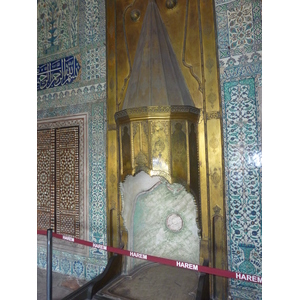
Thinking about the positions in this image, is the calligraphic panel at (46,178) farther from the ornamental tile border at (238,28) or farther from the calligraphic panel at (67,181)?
the ornamental tile border at (238,28)

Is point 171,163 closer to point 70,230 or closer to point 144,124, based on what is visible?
point 144,124

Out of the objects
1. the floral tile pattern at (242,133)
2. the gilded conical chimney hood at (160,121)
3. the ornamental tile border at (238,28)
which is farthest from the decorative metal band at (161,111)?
the ornamental tile border at (238,28)

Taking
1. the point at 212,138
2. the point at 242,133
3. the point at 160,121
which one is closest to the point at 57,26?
the point at 160,121

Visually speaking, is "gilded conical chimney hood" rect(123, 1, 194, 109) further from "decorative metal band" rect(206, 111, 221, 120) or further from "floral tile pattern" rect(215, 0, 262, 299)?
"floral tile pattern" rect(215, 0, 262, 299)

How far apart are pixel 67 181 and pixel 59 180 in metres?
0.17

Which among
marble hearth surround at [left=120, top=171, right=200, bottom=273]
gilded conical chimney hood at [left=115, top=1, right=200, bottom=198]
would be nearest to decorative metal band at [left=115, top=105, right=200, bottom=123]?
gilded conical chimney hood at [left=115, top=1, right=200, bottom=198]

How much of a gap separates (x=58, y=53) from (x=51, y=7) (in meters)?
0.79

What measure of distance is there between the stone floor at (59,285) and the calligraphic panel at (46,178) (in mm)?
738

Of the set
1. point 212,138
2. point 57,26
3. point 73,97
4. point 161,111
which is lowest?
point 212,138

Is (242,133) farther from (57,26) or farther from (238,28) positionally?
(57,26)

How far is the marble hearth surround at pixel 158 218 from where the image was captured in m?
3.68

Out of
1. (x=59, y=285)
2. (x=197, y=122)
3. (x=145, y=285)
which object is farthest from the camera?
(x=59, y=285)

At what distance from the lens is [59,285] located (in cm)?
363

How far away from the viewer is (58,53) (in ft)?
13.8
